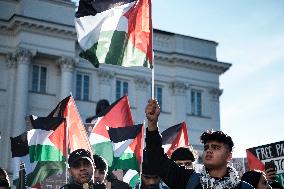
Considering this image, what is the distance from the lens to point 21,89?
24.6m

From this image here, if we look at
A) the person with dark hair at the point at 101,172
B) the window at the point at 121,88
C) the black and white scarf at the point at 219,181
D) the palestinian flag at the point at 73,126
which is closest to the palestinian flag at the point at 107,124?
the palestinian flag at the point at 73,126

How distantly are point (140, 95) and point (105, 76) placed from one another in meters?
2.34

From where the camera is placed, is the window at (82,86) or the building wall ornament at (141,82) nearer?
the window at (82,86)

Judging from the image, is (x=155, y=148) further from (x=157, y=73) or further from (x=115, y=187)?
(x=157, y=73)

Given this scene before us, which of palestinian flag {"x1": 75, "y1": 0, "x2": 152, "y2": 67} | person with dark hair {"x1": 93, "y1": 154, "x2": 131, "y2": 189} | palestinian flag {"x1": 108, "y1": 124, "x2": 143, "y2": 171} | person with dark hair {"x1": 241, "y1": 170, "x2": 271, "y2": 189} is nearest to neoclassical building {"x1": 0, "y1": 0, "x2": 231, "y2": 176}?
palestinian flag {"x1": 108, "y1": 124, "x2": 143, "y2": 171}

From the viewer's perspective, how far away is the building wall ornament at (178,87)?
2989cm

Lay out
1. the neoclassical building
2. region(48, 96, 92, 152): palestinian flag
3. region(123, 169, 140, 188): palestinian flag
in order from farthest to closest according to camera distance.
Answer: the neoclassical building < region(123, 169, 140, 188): palestinian flag < region(48, 96, 92, 152): palestinian flag

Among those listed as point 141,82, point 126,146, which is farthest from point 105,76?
point 126,146

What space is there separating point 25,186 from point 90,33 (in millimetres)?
3002

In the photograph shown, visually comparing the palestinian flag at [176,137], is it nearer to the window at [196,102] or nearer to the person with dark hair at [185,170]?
the person with dark hair at [185,170]

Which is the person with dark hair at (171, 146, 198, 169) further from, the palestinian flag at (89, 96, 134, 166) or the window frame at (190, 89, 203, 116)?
the window frame at (190, 89, 203, 116)

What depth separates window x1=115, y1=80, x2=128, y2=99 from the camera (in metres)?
28.2

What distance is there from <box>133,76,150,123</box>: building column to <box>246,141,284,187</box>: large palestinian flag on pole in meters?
20.5

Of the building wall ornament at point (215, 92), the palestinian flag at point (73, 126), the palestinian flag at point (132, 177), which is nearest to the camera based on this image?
the palestinian flag at point (73, 126)
